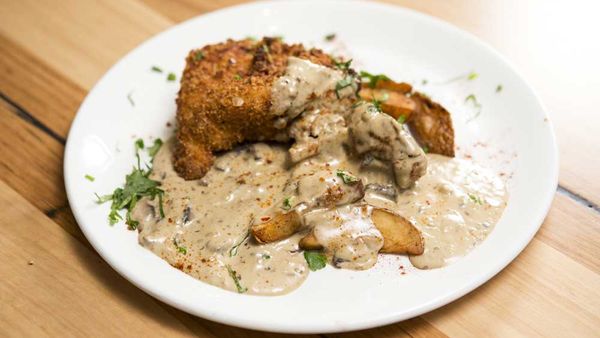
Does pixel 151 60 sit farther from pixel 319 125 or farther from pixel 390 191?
pixel 390 191

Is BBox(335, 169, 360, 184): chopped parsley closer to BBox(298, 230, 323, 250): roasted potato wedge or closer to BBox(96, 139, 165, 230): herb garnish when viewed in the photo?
BBox(298, 230, 323, 250): roasted potato wedge

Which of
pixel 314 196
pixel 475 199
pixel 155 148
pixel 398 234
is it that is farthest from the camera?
pixel 155 148

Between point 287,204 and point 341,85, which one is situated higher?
point 341,85

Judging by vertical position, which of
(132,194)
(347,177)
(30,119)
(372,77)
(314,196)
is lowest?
(30,119)

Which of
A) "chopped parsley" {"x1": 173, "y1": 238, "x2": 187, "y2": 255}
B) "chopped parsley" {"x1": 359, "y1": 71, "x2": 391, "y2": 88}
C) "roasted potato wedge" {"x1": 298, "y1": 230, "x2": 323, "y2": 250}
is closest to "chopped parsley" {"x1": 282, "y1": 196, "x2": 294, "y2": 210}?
"roasted potato wedge" {"x1": 298, "y1": 230, "x2": 323, "y2": 250}

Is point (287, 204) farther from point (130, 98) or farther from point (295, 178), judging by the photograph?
point (130, 98)

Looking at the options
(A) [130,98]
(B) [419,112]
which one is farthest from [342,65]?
(A) [130,98]

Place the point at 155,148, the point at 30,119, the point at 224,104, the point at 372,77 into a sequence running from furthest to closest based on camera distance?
the point at 30,119, the point at 372,77, the point at 155,148, the point at 224,104
